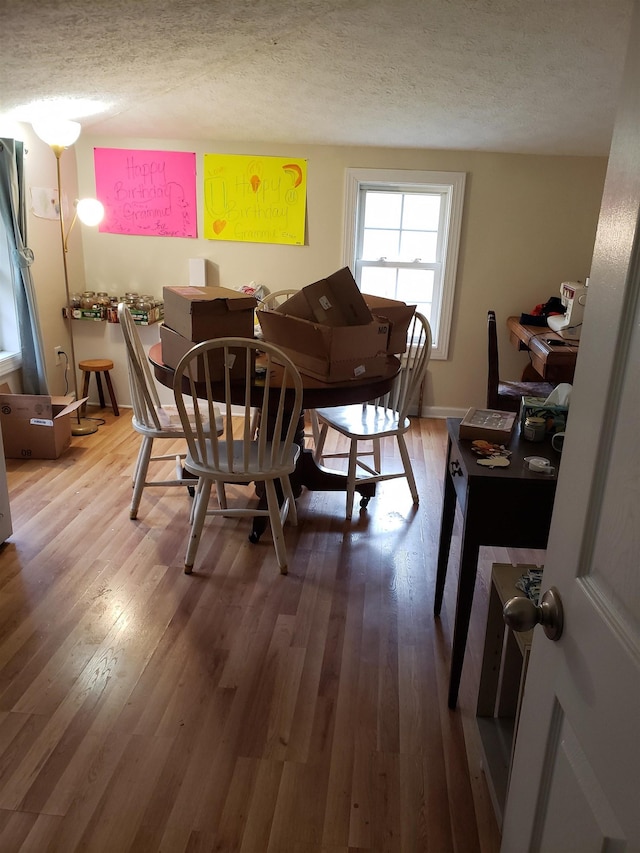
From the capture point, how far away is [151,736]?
5.53ft

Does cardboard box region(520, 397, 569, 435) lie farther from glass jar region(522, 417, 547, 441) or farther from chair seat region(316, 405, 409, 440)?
chair seat region(316, 405, 409, 440)

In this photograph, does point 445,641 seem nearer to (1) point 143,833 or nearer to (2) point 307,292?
(1) point 143,833

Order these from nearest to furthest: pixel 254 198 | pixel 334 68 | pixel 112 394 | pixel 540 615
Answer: pixel 540 615 → pixel 334 68 → pixel 254 198 → pixel 112 394

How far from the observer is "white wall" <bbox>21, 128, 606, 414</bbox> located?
13.8 ft

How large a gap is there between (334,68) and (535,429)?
2.14 meters

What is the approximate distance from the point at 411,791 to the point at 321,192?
376cm

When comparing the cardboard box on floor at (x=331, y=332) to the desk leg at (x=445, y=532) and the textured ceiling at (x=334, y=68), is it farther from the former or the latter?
the textured ceiling at (x=334, y=68)

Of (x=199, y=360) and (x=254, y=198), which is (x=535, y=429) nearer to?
(x=199, y=360)

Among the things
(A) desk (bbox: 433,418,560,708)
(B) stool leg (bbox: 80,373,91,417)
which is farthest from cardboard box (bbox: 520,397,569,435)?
(B) stool leg (bbox: 80,373,91,417)

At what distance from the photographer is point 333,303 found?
104 inches

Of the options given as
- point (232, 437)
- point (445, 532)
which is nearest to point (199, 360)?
point (232, 437)

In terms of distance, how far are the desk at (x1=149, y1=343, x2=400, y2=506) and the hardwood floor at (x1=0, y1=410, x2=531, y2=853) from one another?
0.21m

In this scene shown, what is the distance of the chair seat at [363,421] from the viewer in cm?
296

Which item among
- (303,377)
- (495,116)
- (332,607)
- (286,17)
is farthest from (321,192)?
(332,607)
